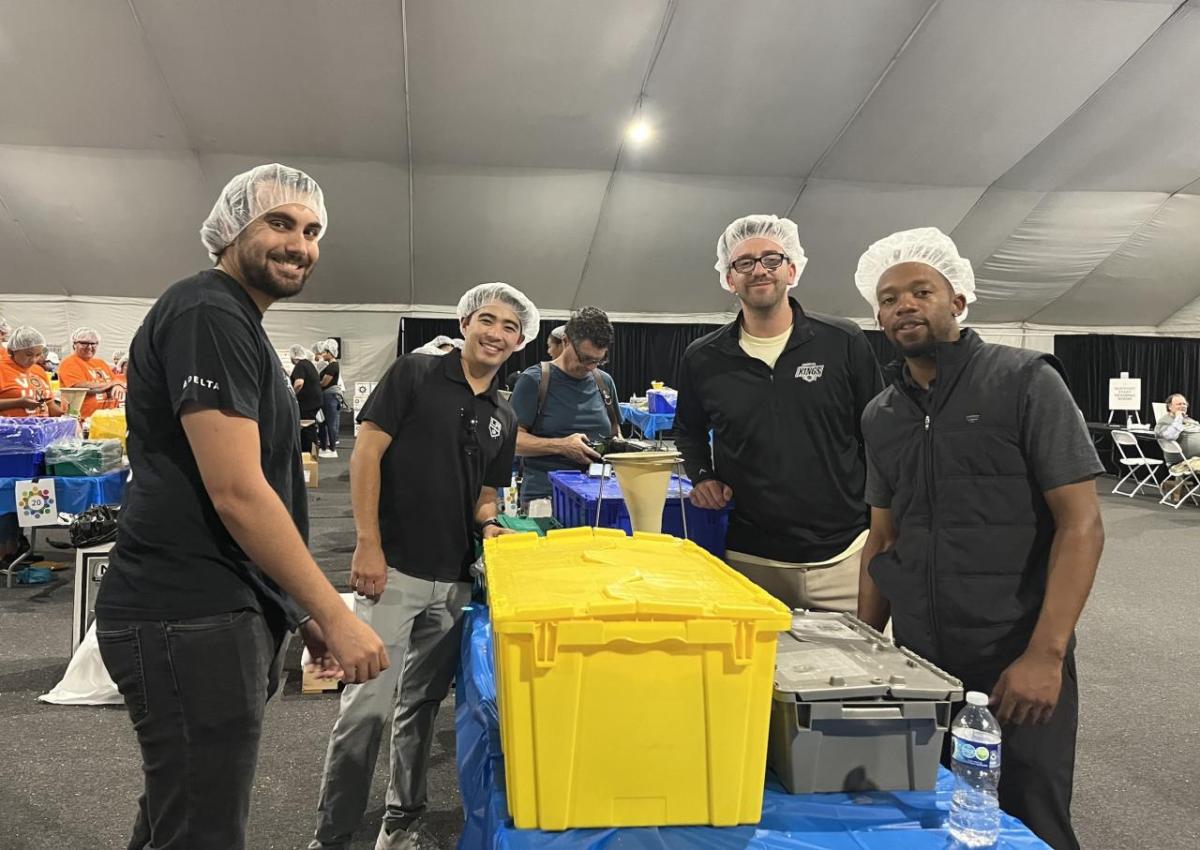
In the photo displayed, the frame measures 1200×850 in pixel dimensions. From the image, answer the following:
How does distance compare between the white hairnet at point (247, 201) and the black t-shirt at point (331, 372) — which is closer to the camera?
the white hairnet at point (247, 201)

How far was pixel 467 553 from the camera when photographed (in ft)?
7.20

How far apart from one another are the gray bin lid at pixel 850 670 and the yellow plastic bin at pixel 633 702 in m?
0.11

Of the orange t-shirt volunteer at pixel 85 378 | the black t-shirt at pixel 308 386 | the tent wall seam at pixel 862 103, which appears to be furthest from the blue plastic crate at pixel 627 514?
the black t-shirt at pixel 308 386

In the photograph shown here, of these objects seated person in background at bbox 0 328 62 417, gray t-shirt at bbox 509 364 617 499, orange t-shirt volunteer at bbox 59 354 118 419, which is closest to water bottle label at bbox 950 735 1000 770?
gray t-shirt at bbox 509 364 617 499

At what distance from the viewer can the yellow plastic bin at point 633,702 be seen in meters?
0.92

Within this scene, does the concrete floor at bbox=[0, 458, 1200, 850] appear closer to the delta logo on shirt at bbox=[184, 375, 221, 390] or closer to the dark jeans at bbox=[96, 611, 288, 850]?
the dark jeans at bbox=[96, 611, 288, 850]

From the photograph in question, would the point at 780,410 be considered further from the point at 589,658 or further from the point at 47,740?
the point at 47,740

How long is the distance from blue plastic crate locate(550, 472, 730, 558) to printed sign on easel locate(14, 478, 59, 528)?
3.41 meters

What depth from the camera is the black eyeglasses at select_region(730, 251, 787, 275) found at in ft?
6.54

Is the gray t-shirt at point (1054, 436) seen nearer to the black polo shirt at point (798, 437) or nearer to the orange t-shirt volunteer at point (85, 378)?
the black polo shirt at point (798, 437)

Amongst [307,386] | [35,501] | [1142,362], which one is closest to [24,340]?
[35,501]

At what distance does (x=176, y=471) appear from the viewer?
3.97ft

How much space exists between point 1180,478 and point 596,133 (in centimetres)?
787

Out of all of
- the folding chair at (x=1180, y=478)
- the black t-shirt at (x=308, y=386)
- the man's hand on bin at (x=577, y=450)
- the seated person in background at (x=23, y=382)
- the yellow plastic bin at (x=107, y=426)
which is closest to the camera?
the man's hand on bin at (x=577, y=450)
